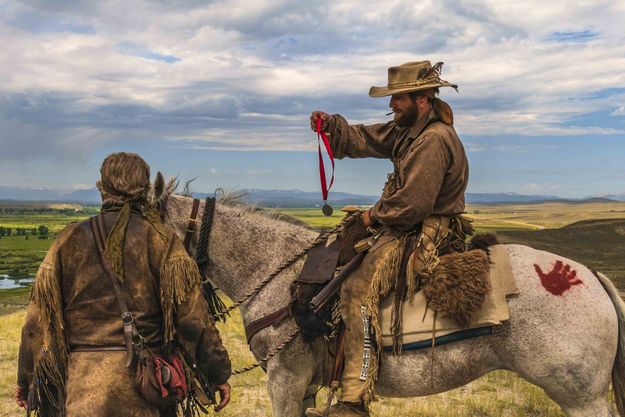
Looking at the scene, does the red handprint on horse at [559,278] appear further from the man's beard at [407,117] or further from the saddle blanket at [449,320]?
the man's beard at [407,117]

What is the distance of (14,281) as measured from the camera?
71.5 m

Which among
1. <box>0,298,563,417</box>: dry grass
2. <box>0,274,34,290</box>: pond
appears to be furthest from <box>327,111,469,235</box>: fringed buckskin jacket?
<box>0,274,34,290</box>: pond

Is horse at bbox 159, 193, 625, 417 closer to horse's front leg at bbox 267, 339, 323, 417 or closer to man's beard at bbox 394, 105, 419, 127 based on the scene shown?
horse's front leg at bbox 267, 339, 323, 417

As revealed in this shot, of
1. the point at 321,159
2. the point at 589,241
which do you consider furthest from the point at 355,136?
the point at 589,241

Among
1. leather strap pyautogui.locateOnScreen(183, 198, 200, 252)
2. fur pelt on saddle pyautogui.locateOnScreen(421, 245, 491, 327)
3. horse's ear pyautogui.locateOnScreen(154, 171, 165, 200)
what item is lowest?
fur pelt on saddle pyautogui.locateOnScreen(421, 245, 491, 327)

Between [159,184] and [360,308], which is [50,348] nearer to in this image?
[159,184]

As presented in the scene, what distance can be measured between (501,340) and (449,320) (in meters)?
0.45

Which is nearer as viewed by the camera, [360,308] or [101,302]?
[101,302]

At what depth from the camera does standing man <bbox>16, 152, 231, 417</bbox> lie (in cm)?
364

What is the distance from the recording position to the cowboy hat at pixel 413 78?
15.4 feet

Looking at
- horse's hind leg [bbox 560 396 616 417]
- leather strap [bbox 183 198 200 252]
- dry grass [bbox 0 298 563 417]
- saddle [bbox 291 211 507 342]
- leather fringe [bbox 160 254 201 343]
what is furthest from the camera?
dry grass [bbox 0 298 563 417]

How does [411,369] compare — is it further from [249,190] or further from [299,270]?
[249,190]

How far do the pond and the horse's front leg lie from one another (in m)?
69.1

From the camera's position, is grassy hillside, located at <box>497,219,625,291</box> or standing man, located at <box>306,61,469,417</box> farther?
grassy hillside, located at <box>497,219,625,291</box>
